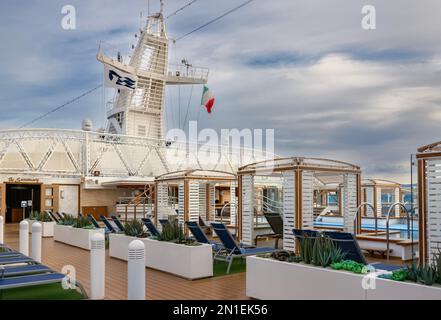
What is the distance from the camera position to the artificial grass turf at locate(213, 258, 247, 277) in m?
7.73

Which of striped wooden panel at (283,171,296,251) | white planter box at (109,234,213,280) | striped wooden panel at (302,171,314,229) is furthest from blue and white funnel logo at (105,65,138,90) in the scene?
white planter box at (109,234,213,280)

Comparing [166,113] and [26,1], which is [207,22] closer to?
[26,1]

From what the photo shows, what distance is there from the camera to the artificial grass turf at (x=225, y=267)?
304 inches

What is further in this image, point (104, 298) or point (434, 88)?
point (434, 88)

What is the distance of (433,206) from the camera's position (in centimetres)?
675

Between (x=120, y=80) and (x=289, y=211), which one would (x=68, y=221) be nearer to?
(x=289, y=211)

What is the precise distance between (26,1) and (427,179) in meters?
11.5

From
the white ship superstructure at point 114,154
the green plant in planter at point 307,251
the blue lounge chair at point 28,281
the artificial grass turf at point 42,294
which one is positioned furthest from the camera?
the white ship superstructure at point 114,154

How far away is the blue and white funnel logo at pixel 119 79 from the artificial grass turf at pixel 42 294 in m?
20.1

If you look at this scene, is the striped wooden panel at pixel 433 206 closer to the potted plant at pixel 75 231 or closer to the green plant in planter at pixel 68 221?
the potted plant at pixel 75 231

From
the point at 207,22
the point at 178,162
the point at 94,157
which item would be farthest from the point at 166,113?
the point at 207,22

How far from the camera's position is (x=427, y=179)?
6.86 meters

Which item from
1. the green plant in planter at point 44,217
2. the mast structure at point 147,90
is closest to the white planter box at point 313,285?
the green plant in planter at point 44,217

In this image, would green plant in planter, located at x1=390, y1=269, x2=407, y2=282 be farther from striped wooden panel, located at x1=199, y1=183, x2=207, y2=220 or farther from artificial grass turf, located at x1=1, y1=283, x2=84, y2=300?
striped wooden panel, located at x1=199, y1=183, x2=207, y2=220
